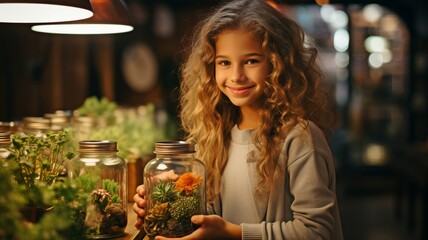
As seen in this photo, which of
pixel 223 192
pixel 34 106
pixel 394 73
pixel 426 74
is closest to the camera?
pixel 223 192

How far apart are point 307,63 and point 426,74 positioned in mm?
8615

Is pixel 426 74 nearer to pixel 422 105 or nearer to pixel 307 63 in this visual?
pixel 422 105

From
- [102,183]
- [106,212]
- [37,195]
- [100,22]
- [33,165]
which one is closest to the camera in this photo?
[37,195]

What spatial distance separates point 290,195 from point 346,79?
31.6 ft

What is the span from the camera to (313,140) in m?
2.35

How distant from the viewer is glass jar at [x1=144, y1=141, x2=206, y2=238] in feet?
6.75

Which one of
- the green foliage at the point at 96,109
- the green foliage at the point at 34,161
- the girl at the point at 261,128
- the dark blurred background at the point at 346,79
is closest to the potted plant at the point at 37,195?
the green foliage at the point at 34,161

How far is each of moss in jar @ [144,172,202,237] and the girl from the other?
0.35 ft

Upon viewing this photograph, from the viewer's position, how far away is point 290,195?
239cm

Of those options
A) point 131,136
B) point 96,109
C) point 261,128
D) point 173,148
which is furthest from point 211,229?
point 96,109

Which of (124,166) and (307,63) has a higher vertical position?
(307,63)

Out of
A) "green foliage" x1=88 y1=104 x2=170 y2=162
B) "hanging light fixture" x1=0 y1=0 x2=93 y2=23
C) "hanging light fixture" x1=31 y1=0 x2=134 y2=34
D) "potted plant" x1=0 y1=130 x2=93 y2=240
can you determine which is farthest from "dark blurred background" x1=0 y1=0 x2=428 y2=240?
"potted plant" x1=0 y1=130 x2=93 y2=240

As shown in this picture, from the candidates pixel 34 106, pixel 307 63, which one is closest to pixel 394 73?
pixel 34 106

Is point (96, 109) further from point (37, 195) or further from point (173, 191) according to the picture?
point (37, 195)
